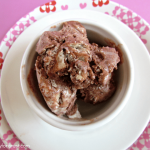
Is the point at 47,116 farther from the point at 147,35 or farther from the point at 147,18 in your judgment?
the point at 147,18

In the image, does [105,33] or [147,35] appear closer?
[105,33]

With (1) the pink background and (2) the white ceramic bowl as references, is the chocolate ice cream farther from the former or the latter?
(1) the pink background

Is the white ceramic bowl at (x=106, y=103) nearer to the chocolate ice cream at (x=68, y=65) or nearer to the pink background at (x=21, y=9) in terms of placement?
the chocolate ice cream at (x=68, y=65)

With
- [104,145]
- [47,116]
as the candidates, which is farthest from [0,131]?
[104,145]

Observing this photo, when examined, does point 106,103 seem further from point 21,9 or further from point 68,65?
point 21,9

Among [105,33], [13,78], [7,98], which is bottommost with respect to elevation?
[7,98]

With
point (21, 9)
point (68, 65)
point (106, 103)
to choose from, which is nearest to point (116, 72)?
point (106, 103)
